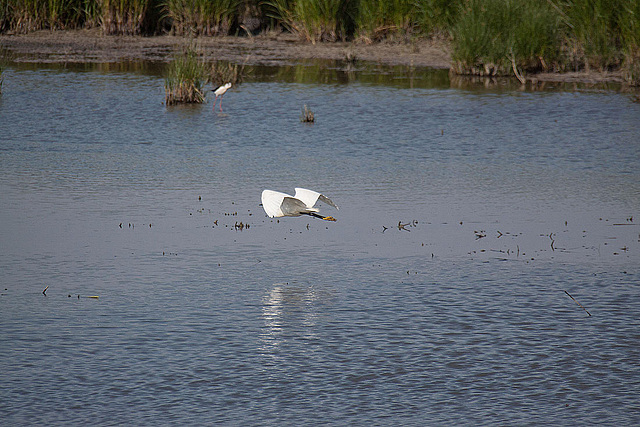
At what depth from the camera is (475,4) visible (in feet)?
56.4

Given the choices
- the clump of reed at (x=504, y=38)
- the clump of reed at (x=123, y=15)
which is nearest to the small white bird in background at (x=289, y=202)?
the clump of reed at (x=504, y=38)

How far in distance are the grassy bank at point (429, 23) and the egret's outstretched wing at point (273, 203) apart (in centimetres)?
1068

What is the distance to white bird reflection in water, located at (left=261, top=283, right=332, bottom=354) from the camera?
17.3 ft

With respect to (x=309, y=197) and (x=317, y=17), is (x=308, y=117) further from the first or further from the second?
(x=317, y=17)

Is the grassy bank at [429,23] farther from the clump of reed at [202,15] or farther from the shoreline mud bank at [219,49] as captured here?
the shoreline mud bank at [219,49]

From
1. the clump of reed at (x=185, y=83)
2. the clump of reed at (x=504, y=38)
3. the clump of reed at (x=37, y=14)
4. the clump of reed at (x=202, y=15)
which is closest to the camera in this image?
the clump of reed at (x=185, y=83)

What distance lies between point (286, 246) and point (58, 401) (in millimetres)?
2932

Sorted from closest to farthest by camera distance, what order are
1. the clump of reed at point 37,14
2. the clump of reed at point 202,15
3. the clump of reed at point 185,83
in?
the clump of reed at point 185,83 < the clump of reed at point 202,15 < the clump of reed at point 37,14

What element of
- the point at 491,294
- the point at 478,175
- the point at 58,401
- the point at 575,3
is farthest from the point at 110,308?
the point at 575,3

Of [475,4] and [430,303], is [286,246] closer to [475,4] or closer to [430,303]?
[430,303]

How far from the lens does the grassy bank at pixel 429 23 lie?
56.1 ft

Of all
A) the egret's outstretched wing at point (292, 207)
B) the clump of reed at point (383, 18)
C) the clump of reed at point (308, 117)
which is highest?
the clump of reed at point (383, 18)

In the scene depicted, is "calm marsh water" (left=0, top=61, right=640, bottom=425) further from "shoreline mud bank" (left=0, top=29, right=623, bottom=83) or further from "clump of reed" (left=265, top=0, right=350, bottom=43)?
"clump of reed" (left=265, top=0, right=350, bottom=43)

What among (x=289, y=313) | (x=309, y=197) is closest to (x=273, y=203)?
(x=309, y=197)
